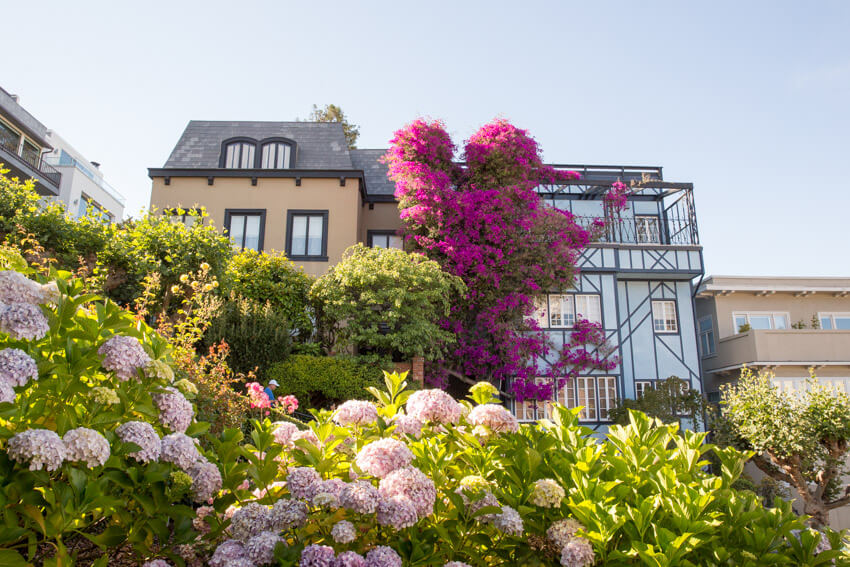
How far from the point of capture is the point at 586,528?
2188mm

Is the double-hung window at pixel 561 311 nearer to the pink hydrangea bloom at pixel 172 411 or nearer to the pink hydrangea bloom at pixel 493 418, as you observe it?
the pink hydrangea bloom at pixel 493 418

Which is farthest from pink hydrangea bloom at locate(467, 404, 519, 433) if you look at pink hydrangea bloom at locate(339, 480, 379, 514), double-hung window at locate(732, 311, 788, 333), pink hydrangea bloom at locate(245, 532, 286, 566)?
double-hung window at locate(732, 311, 788, 333)

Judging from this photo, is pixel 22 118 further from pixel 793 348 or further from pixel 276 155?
pixel 793 348

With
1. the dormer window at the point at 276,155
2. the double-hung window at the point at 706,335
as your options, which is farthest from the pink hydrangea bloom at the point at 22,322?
the double-hung window at the point at 706,335

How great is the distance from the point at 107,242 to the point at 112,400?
11.0 m

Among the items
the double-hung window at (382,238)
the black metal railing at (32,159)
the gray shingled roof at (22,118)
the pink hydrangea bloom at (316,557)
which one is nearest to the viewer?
the pink hydrangea bloom at (316,557)

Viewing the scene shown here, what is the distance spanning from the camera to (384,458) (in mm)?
2205

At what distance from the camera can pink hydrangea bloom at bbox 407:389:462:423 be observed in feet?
8.91

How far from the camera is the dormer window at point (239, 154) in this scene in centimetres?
1759

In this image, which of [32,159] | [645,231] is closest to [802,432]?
[645,231]

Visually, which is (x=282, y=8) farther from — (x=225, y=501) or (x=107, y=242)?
(x=225, y=501)

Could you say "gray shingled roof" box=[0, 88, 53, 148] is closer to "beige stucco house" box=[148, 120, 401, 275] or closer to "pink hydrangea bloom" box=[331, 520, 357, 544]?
"beige stucco house" box=[148, 120, 401, 275]

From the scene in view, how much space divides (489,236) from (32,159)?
76.2 ft

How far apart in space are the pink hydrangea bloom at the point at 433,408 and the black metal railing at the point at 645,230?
16.7 metres
